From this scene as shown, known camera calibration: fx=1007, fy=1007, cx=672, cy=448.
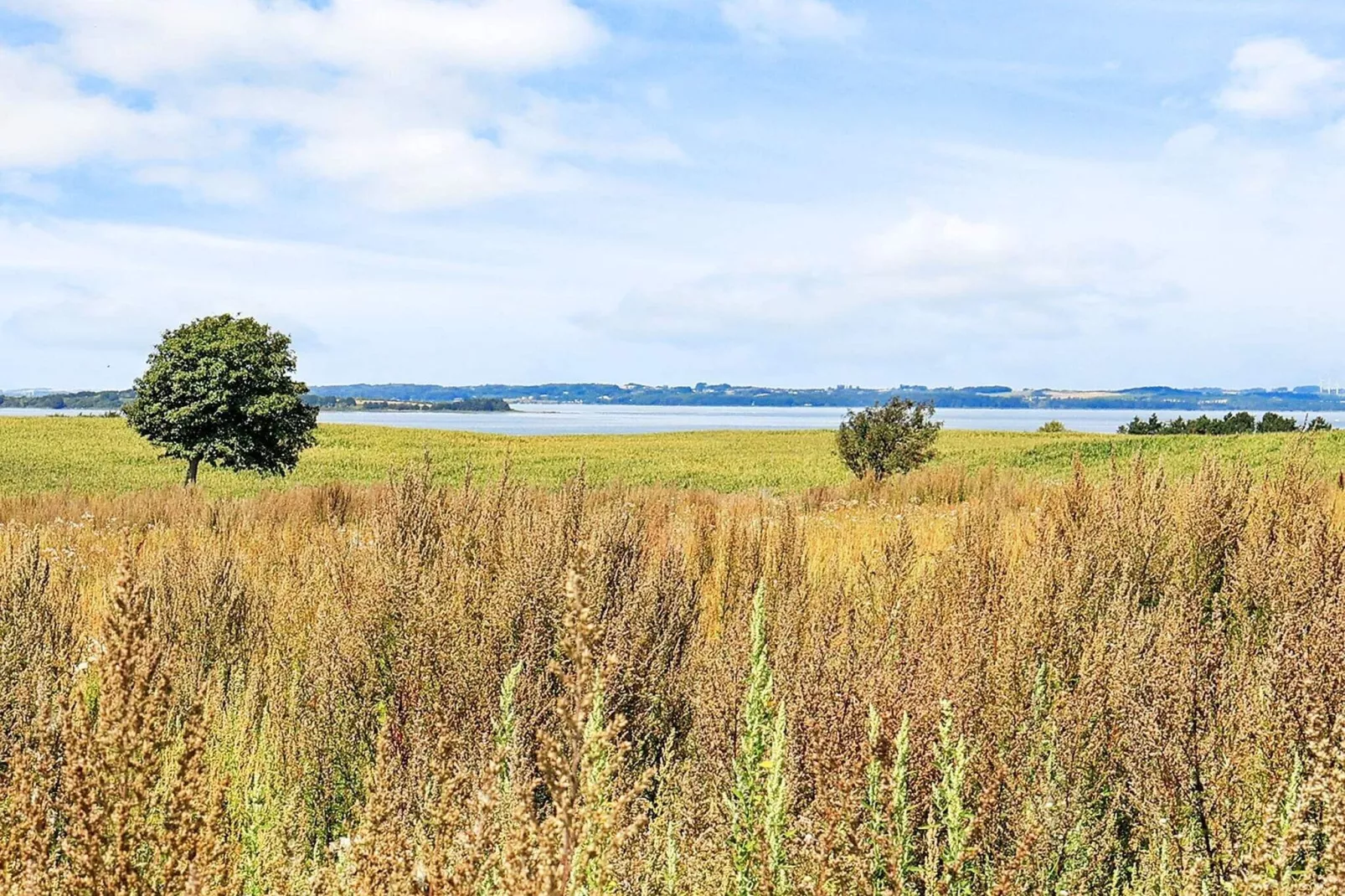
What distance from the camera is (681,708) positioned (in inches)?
194

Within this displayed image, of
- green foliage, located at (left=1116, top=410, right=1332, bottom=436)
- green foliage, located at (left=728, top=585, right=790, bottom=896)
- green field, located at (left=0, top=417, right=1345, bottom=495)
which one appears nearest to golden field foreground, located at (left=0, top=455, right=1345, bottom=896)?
green foliage, located at (left=728, top=585, right=790, bottom=896)

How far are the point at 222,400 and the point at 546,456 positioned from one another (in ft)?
87.2

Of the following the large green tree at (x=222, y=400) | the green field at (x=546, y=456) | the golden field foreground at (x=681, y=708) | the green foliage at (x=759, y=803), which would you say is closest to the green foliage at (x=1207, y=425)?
the green field at (x=546, y=456)

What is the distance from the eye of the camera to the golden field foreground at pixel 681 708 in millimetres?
2076

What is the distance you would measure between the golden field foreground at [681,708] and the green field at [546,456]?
21769mm

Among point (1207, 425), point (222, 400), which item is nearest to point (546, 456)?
point (222, 400)

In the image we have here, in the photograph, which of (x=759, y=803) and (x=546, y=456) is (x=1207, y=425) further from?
(x=759, y=803)

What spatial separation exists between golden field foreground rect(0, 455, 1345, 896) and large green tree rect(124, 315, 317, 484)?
22.1m

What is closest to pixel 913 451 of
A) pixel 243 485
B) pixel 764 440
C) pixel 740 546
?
pixel 740 546

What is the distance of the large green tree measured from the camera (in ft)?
93.6

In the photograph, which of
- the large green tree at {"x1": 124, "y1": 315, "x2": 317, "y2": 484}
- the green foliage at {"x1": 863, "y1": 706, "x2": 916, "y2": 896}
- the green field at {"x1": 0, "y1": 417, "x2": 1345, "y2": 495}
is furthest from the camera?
the green field at {"x1": 0, "y1": 417, "x2": 1345, "y2": 495}

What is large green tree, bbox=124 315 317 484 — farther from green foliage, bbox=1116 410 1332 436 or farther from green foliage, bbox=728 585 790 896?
green foliage, bbox=1116 410 1332 436

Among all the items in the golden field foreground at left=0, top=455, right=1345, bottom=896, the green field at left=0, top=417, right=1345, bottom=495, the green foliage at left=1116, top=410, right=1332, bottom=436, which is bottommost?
the green field at left=0, top=417, right=1345, bottom=495

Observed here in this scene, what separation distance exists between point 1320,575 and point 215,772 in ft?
18.9
